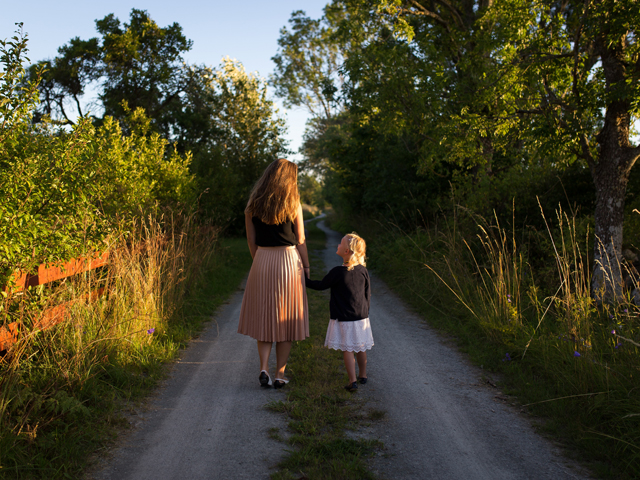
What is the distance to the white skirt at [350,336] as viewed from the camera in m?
4.45

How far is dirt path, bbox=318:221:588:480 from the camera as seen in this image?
312 cm

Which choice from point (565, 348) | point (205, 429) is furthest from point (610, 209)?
point (205, 429)

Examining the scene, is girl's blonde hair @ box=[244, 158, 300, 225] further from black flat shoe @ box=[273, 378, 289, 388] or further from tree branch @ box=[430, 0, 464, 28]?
tree branch @ box=[430, 0, 464, 28]

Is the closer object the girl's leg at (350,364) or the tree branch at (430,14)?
the girl's leg at (350,364)

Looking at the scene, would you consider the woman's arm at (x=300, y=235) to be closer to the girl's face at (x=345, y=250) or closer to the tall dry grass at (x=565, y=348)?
the girl's face at (x=345, y=250)

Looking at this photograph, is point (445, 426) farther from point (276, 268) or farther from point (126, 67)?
point (126, 67)

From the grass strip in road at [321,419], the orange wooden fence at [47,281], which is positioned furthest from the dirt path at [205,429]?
the orange wooden fence at [47,281]

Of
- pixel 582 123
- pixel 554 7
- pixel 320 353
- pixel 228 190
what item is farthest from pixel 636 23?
pixel 228 190

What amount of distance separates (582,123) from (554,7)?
877 cm

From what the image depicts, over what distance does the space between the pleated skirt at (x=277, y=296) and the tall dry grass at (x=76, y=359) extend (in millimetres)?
1212

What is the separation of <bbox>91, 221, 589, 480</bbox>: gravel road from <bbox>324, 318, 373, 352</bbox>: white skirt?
450mm

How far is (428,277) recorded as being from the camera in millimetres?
9344

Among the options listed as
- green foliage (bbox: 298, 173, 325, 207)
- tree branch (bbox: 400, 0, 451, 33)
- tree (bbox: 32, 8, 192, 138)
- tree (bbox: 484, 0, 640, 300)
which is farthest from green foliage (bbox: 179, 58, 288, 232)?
green foliage (bbox: 298, 173, 325, 207)

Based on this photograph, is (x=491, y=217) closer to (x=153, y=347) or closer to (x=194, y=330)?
(x=194, y=330)
